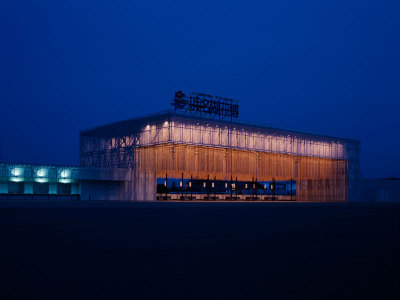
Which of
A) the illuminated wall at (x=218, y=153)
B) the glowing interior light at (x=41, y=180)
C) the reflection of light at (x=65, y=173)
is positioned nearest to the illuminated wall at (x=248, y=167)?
the illuminated wall at (x=218, y=153)

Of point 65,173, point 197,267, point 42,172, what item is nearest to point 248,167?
point 65,173

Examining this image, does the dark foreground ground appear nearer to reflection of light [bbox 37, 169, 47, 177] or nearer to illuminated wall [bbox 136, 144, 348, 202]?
reflection of light [bbox 37, 169, 47, 177]

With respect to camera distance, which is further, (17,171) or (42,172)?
(42,172)

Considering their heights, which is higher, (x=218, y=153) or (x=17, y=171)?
Result: (x=218, y=153)

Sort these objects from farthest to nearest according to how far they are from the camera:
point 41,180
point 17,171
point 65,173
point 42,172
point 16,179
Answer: point 65,173, point 41,180, point 42,172, point 16,179, point 17,171

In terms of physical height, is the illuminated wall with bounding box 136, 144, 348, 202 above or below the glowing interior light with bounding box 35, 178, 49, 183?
above

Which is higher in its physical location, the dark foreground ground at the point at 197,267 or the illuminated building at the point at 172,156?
the illuminated building at the point at 172,156

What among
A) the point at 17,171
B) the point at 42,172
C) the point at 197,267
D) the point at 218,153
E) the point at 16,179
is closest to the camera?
the point at 197,267

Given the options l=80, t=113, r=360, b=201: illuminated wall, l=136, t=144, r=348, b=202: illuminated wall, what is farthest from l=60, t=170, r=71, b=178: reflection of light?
l=136, t=144, r=348, b=202: illuminated wall

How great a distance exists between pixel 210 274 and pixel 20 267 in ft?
10.7

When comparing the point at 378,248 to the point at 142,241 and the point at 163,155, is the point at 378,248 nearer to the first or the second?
the point at 142,241

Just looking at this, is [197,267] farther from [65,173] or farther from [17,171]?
[65,173]

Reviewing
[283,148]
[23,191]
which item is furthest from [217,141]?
[23,191]

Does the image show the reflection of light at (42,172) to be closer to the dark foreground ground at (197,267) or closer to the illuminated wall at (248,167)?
the illuminated wall at (248,167)
